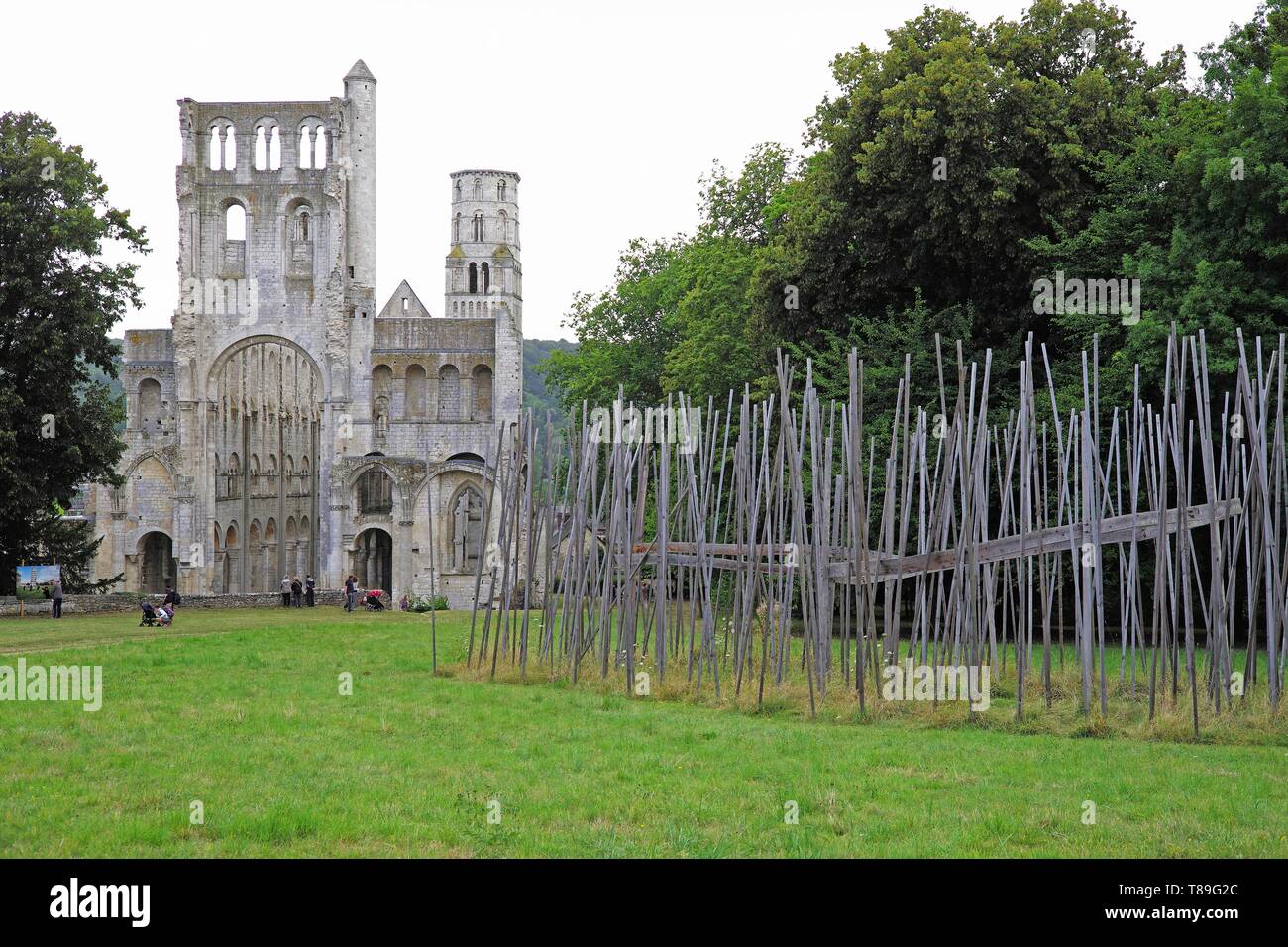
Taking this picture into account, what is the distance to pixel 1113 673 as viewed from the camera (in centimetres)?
1498

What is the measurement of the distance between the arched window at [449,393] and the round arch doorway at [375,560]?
4.70 meters

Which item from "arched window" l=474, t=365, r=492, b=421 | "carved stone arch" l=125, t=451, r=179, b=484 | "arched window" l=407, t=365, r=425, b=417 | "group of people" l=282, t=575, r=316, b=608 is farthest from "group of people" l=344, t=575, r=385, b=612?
"carved stone arch" l=125, t=451, r=179, b=484

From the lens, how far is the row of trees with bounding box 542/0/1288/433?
1888cm

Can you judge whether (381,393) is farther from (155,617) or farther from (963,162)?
(963,162)

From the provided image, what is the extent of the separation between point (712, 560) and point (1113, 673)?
4.64m

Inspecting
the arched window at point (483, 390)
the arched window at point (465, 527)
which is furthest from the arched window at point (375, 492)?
the arched window at point (483, 390)

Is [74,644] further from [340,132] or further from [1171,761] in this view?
[340,132]

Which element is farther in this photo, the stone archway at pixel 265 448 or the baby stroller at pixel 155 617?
the stone archway at pixel 265 448

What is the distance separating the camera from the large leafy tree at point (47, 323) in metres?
28.3

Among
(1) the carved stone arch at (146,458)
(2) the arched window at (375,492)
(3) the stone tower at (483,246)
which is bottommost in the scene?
(2) the arched window at (375,492)

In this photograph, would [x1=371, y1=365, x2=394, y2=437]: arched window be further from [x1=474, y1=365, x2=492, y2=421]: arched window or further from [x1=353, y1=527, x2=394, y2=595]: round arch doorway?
[x1=353, y1=527, x2=394, y2=595]: round arch doorway

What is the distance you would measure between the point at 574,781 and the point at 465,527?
36920 millimetres

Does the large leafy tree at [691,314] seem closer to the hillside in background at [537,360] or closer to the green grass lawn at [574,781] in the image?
the green grass lawn at [574,781]
